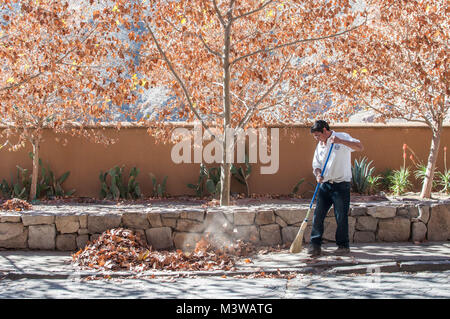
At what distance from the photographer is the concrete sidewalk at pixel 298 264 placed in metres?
6.26

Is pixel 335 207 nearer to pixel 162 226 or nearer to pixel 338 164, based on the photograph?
pixel 338 164

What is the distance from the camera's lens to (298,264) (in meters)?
6.46

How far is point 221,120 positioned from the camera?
1084 cm

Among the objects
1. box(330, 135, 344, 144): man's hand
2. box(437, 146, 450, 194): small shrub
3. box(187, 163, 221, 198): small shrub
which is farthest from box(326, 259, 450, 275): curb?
box(437, 146, 450, 194): small shrub

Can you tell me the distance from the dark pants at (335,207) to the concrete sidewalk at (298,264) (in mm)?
229

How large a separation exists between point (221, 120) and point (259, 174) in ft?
10.1

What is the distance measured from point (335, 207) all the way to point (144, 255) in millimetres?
2399

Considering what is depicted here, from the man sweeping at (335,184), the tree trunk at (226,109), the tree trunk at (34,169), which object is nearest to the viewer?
the man sweeping at (335,184)

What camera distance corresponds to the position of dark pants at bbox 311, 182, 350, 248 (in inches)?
267

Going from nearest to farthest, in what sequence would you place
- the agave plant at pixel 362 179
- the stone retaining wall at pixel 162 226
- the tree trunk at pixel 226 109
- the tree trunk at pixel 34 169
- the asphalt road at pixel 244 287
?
the asphalt road at pixel 244 287 → the stone retaining wall at pixel 162 226 → the tree trunk at pixel 226 109 → the tree trunk at pixel 34 169 → the agave plant at pixel 362 179

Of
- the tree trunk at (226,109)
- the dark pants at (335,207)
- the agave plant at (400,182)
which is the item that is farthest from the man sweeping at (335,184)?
the agave plant at (400,182)

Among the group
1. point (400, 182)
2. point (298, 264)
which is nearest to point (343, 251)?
point (298, 264)

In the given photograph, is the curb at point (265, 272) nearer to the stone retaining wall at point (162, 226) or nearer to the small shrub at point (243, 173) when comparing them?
the stone retaining wall at point (162, 226)

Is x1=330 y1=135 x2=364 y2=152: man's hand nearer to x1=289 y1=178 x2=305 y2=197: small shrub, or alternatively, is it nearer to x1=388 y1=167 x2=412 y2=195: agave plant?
x1=289 y1=178 x2=305 y2=197: small shrub
